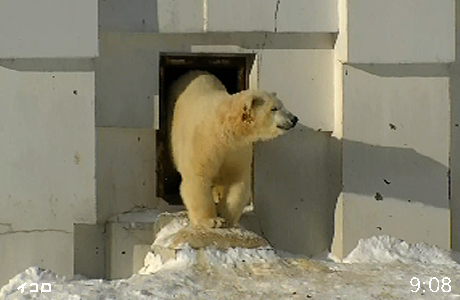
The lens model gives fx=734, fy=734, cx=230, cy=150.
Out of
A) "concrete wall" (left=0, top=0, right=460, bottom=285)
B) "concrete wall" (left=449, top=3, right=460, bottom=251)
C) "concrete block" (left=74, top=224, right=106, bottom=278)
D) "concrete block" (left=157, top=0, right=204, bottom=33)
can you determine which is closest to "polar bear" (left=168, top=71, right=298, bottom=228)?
"concrete wall" (left=0, top=0, right=460, bottom=285)

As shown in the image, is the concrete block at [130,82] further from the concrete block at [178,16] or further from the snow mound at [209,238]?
the snow mound at [209,238]

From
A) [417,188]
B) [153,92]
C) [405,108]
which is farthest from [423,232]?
[153,92]

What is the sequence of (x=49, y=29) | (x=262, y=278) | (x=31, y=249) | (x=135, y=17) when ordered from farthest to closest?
(x=135, y=17) < (x=31, y=249) < (x=49, y=29) < (x=262, y=278)

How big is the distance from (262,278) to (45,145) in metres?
1.93

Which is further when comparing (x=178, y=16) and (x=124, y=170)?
(x=124, y=170)

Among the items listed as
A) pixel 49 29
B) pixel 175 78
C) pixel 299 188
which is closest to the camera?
pixel 49 29

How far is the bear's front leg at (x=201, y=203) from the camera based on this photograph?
16.8 ft

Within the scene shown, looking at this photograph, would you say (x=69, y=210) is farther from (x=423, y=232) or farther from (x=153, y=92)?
(x=423, y=232)

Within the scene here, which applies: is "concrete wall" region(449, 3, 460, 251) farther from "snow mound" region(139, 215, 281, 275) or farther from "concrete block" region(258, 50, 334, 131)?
"snow mound" region(139, 215, 281, 275)

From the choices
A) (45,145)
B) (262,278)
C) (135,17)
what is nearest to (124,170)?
(45,145)

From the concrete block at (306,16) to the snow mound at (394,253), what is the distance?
1.60 metres

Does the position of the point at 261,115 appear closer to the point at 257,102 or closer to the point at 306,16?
the point at 257,102

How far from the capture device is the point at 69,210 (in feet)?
17.2

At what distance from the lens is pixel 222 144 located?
5.01 meters
